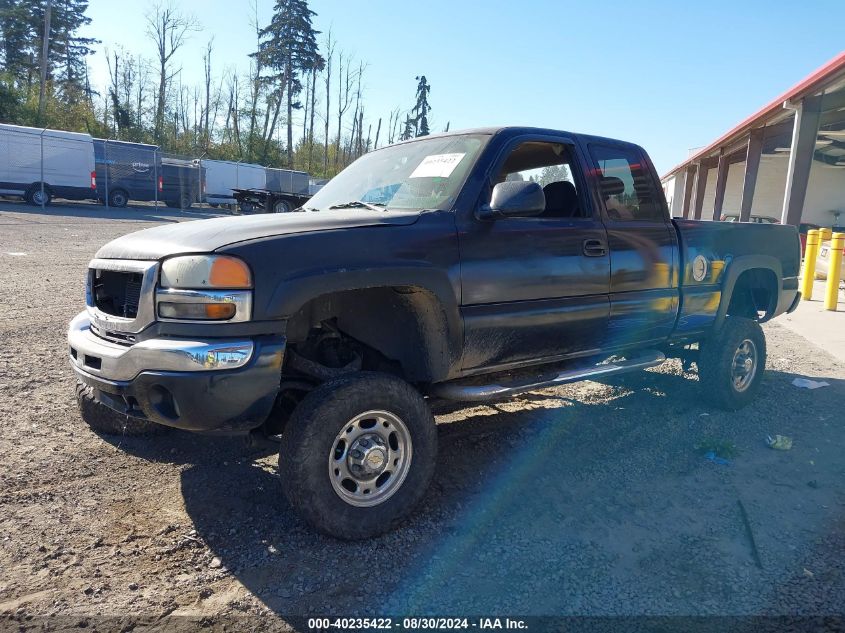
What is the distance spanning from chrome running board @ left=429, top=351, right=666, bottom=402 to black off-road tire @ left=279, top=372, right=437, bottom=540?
0.33 m

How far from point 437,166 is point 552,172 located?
1.02 m

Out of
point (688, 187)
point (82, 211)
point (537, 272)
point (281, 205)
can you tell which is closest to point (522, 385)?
point (537, 272)

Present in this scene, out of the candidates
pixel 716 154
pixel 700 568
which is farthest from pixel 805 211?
pixel 700 568

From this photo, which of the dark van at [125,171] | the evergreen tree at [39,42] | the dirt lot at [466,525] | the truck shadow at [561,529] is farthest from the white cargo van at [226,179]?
the truck shadow at [561,529]

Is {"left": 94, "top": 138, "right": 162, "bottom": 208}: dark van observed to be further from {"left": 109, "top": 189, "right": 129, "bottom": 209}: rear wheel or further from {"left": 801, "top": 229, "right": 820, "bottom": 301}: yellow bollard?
→ {"left": 801, "top": 229, "right": 820, "bottom": 301}: yellow bollard

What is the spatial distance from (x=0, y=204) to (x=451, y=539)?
24.9m

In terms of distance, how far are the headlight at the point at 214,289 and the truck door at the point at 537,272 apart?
1.16 m

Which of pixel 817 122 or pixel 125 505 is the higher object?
pixel 817 122

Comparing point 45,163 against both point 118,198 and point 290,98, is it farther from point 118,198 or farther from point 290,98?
point 290,98

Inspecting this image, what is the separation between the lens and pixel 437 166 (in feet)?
11.8

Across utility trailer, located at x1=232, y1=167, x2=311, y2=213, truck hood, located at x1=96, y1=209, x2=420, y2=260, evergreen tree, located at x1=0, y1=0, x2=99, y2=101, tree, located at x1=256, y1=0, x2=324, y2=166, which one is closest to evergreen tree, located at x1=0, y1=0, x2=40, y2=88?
evergreen tree, located at x1=0, y1=0, x2=99, y2=101

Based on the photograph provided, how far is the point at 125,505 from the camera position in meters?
3.15

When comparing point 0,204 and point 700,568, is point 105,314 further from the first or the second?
point 0,204

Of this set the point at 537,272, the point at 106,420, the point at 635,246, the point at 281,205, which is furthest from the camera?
the point at 281,205
